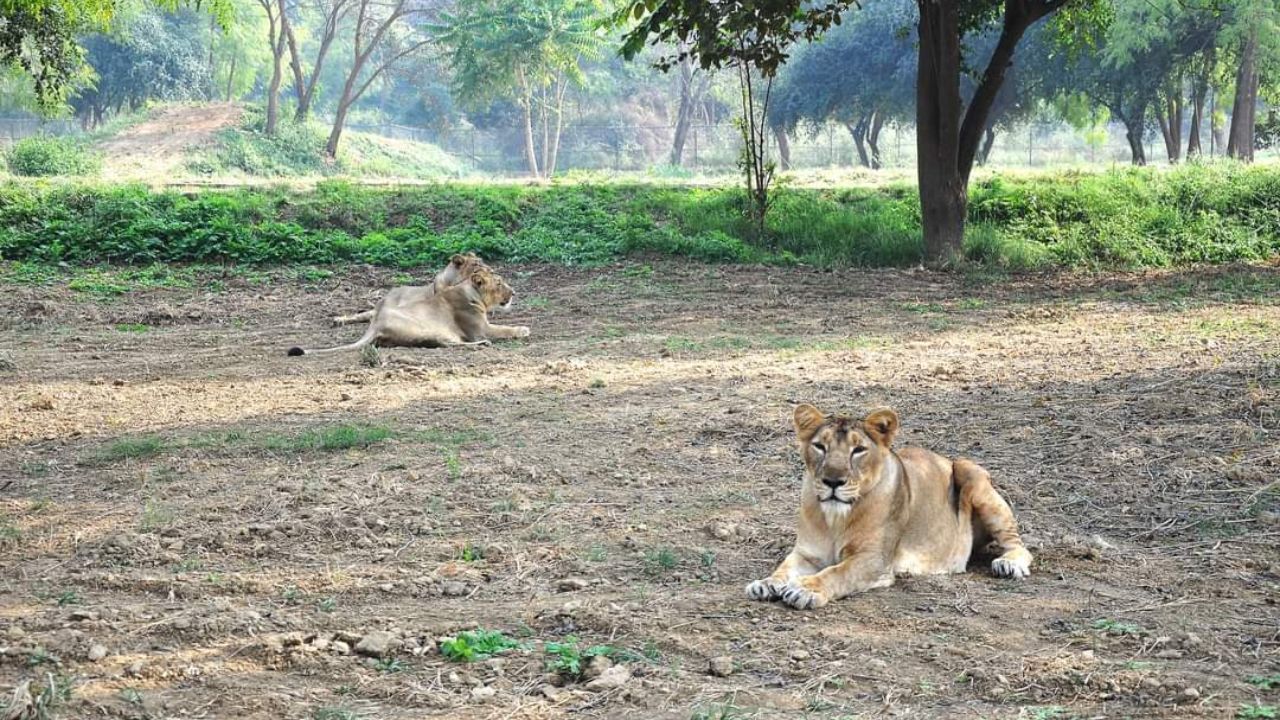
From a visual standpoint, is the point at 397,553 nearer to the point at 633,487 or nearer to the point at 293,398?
the point at 633,487

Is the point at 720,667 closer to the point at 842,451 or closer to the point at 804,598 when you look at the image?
the point at 804,598

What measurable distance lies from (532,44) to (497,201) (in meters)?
31.7

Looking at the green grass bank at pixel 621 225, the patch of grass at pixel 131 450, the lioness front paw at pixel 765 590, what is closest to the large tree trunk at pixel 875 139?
the green grass bank at pixel 621 225

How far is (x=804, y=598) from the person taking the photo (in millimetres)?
5344

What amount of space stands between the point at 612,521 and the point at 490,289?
279 inches

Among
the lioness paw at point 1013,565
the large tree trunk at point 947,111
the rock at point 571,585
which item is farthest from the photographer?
the large tree trunk at point 947,111

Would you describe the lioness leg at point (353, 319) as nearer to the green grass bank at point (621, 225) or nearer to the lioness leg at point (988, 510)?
the green grass bank at point (621, 225)

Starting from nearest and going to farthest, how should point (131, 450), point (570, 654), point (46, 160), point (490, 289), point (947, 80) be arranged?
point (570, 654), point (131, 450), point (490, 289), point (947, 80), point (46, 160)

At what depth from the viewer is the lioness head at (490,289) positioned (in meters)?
13.5

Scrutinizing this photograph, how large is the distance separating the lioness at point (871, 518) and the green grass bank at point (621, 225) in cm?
1222

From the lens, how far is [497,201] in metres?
20.9

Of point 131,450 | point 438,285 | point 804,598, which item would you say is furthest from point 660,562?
point 438,285

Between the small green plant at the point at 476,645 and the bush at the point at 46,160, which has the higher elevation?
the bush at the point at 46,160

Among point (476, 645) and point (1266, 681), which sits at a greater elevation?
point (476, 645)
